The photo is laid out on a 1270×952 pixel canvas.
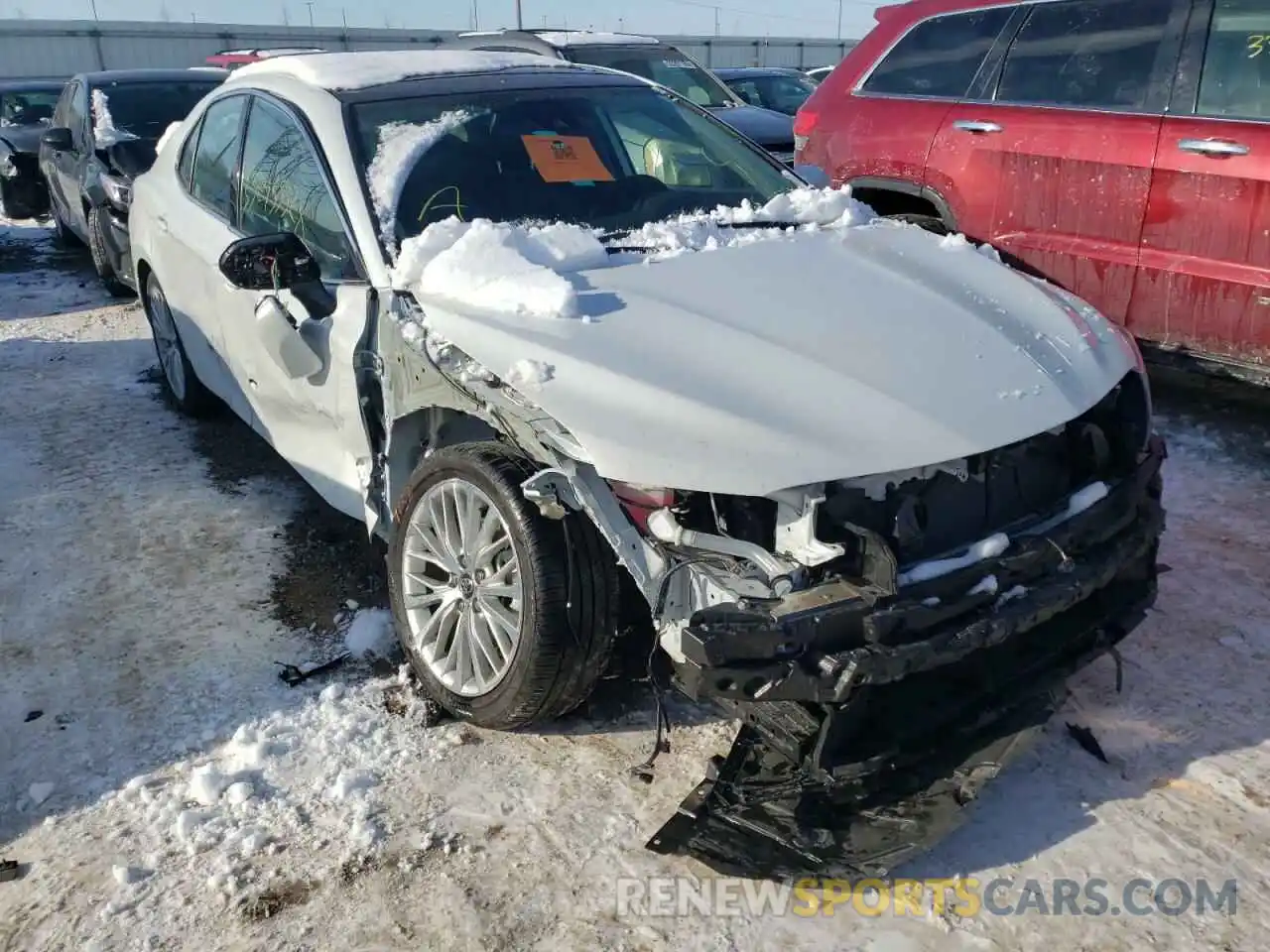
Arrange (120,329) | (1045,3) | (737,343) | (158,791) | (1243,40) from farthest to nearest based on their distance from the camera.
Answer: (120,329), (1045,3), (1243,40), (158,791), (737,343)

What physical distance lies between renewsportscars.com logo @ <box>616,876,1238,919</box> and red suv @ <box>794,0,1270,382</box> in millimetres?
2606

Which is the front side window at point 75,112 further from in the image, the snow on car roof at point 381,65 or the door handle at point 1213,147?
the door handle at point 1213,147

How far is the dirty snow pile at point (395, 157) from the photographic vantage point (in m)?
3.32

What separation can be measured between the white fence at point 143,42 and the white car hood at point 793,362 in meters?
31.9

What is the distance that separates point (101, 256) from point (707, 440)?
7.16 m

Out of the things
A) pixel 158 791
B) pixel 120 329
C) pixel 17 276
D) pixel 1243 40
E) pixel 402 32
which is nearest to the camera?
pixel 158 791

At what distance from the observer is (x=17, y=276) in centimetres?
956

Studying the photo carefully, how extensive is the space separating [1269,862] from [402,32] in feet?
128

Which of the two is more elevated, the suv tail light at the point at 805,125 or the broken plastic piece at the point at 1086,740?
the suv tail light at the point at 805,125

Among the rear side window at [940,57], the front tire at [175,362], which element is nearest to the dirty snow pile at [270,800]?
the front tire at [175,362]

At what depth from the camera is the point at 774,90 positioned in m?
12.7

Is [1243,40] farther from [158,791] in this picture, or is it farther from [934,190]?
[158,791]

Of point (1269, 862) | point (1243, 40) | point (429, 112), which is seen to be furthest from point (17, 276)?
point (1269, 862)

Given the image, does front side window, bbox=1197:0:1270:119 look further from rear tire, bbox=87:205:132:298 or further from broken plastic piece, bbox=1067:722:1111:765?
rear tire, bbox=87:205:132:298
